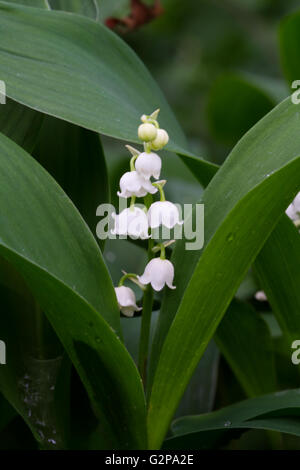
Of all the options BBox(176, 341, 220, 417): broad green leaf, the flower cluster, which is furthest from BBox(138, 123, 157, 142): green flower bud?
BBox(176, 341, 220, 417): broad green leaf

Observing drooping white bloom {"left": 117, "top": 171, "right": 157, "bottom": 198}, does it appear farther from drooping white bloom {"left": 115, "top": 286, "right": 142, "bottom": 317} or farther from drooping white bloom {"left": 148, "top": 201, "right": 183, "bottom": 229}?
drooping white bloom {"left": 115, "top": 286, "right": 142, "bottom": 317}

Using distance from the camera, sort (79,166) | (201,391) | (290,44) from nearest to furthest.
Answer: (79,166) < (201,391) < (290,44)

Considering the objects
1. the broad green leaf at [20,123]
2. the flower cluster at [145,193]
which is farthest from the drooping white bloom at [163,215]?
the broad green leaf at [20,123]

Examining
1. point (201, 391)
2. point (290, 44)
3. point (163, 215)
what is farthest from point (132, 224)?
point (290, 44)

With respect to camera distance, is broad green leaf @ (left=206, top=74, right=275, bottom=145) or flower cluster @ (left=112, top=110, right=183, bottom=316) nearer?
flower cluster @ (left=112, top=110, right=183, bottom=316)

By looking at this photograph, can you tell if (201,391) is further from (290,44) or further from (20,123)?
(290,44)
